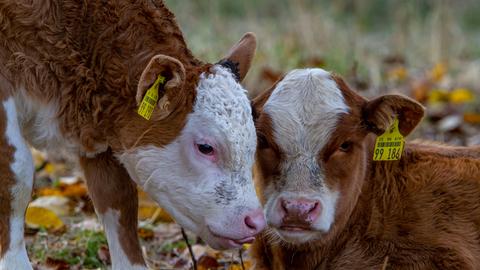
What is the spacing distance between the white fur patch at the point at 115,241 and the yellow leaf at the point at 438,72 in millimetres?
8171

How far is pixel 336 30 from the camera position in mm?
15375

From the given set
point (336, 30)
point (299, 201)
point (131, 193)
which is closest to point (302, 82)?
point (299, 201)

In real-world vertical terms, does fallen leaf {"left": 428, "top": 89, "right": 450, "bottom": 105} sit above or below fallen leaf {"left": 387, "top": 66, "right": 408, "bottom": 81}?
below

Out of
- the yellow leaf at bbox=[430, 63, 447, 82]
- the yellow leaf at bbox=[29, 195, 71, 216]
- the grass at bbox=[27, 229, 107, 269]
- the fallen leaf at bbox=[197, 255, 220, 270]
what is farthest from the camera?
the yellow leaf at bbox=[430, 63, 447, 82]

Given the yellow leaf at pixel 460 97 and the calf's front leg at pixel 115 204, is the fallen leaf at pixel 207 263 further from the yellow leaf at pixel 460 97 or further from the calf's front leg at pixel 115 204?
the yellow leaf at pixel 460 97

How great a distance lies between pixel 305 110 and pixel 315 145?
0.81 ft

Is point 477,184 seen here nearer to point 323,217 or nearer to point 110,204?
point 323,217

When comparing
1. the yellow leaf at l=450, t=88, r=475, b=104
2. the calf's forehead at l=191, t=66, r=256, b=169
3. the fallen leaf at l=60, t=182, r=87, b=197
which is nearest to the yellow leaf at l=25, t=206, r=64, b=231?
the fallen leaf at l=60, t=182, r=87, b=197

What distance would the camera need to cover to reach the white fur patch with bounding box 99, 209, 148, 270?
625 cm

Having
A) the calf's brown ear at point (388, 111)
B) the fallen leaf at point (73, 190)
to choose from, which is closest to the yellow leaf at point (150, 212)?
the fallen leaf at point (73, 190)

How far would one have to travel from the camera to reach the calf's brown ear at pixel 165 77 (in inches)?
213

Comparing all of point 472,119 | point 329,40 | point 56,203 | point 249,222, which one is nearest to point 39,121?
point 249,222

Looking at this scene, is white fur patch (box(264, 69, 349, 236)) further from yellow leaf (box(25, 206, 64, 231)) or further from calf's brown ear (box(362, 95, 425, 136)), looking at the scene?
yellow leaf (box(25, 206, 64, 231))

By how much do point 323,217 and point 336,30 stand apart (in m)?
9.79
